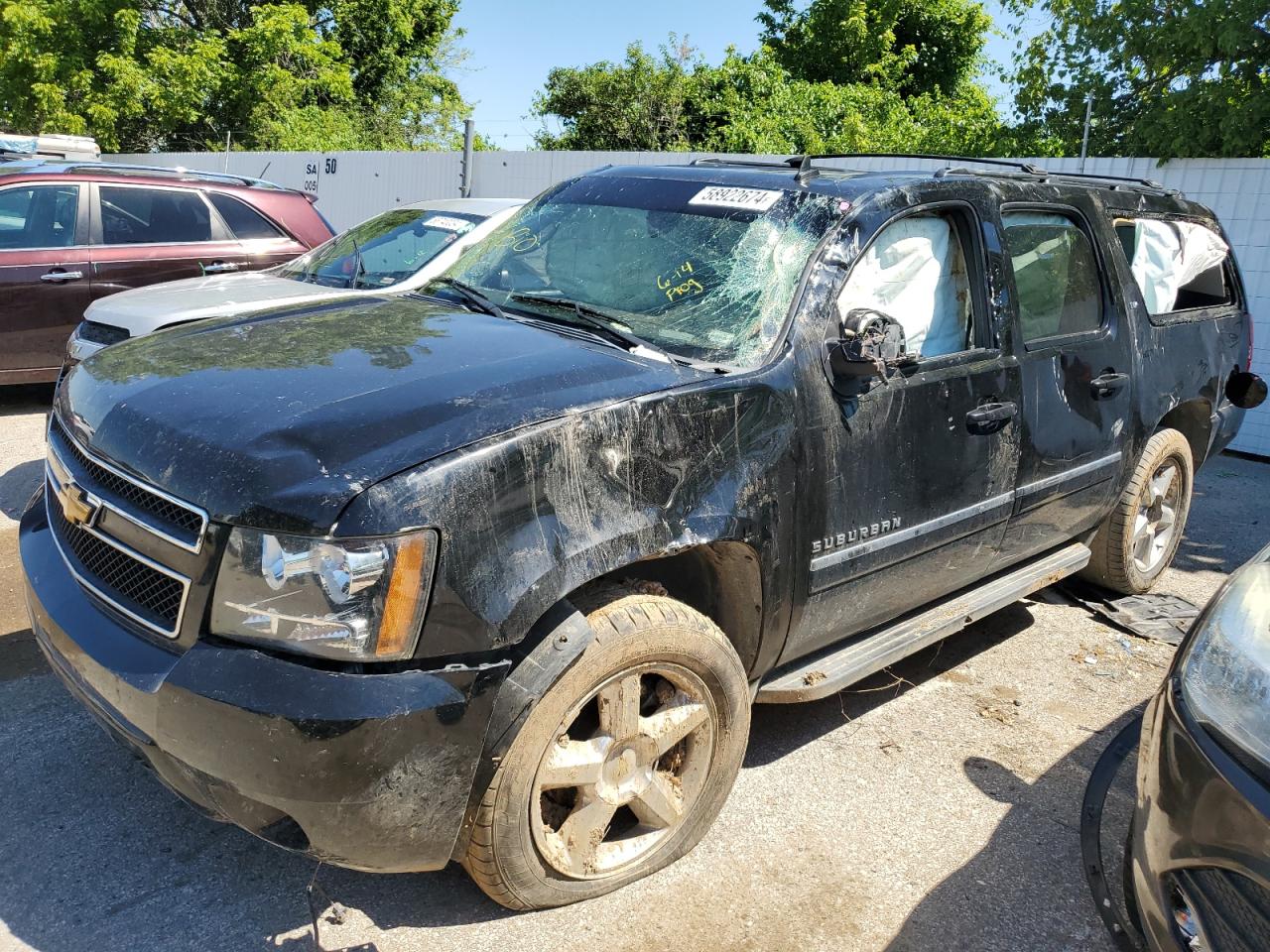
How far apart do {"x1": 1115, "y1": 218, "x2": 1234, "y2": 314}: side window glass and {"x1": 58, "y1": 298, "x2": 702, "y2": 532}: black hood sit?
2.90 meters

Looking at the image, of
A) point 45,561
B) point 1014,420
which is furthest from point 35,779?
point 1014,420

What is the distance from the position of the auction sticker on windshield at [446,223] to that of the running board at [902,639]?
4533mm

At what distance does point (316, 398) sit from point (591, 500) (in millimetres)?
724

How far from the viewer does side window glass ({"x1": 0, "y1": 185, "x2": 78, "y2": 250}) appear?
7469mm

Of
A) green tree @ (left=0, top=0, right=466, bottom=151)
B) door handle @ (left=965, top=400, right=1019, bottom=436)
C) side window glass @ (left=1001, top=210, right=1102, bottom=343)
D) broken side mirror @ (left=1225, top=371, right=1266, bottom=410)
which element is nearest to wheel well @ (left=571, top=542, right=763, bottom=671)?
door handle @ (left=965, top=400, right=1019, bottom=436)

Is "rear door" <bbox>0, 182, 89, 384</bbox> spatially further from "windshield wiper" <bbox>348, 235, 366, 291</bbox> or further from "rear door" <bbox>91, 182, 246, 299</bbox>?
"windshield wiper" <bbox>348, 235, 366, 291</bbox>

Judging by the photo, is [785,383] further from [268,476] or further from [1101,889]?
[1101,889]

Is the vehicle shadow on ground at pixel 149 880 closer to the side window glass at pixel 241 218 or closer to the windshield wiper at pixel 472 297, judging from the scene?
the windshield wiper at pixel 472 297

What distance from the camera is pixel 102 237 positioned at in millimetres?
7758

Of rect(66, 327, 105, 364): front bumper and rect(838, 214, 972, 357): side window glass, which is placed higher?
rect(838, 214, 972, 357): side window glass

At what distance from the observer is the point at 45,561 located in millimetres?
2828

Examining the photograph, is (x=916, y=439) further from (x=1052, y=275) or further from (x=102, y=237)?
(x=102, y=237)

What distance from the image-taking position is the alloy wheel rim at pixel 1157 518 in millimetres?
4992

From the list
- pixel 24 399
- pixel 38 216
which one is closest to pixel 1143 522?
pixel 38 216
